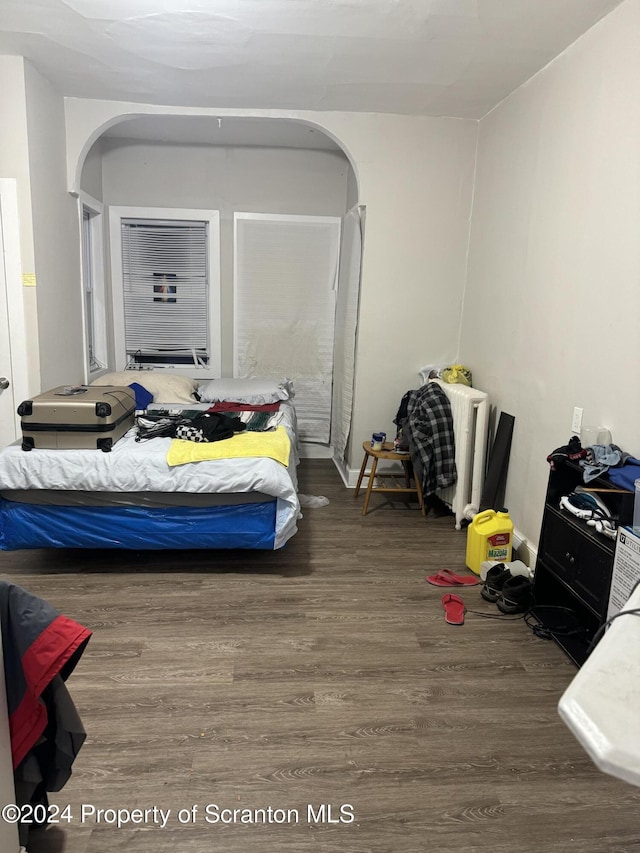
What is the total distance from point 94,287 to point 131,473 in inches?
101

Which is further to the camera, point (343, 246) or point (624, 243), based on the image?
point (343, 246)

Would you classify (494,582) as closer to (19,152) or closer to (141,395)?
(141,395)

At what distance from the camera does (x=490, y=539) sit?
312cm

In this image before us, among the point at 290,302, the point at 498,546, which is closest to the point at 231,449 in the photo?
the point at 498,546

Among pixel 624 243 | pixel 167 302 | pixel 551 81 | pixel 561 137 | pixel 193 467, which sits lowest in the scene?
pixel 193 467

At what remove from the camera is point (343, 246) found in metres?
4.98

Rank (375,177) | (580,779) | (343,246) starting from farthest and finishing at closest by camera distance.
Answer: (343,246)
(375,177)
(580,779)

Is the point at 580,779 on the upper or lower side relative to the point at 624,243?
lower

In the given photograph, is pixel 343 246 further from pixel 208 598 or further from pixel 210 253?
pixel 208 598

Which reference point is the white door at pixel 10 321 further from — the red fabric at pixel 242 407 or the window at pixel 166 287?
the window at pixel 166 287

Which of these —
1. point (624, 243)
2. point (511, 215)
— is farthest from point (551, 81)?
point (624, 243)

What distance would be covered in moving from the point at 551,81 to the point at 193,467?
2.72 metres

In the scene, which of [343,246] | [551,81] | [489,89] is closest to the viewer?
[551,81]

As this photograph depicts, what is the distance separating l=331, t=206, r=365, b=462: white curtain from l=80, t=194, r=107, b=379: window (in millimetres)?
1998
